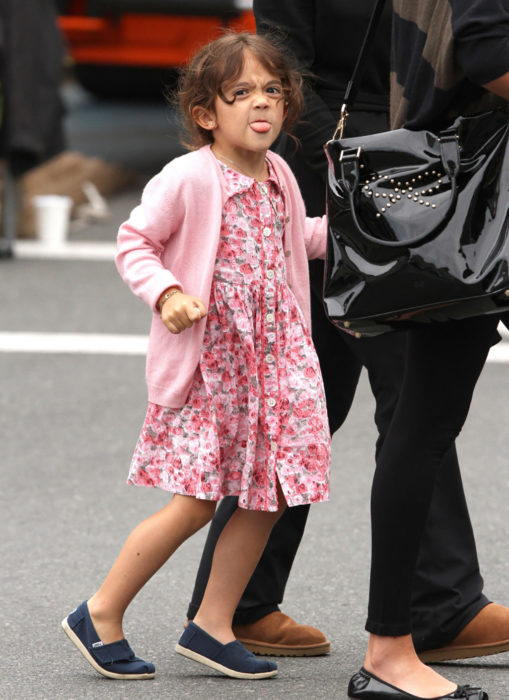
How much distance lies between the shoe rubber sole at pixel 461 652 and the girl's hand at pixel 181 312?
940mm

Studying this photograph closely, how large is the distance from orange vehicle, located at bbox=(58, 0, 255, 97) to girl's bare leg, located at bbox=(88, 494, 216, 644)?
24.7 feet

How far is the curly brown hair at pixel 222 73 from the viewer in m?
2.83

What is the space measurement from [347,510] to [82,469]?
0.94m

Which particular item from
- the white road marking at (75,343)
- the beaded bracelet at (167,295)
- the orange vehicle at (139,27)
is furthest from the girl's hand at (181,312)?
the orange vehicle at (139,27)

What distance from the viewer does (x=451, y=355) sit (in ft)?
8.65

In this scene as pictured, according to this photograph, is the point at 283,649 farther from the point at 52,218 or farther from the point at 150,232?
the point at 52,218

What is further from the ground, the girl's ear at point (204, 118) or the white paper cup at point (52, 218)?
the girl's ear at point (204, 118)

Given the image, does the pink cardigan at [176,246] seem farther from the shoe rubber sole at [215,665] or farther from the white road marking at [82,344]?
the white road marking at [82,344]

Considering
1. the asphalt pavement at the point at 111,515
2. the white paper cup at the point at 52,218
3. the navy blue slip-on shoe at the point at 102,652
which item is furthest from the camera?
the white paper cup at the point at 52,218

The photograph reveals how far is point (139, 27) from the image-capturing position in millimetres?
10594

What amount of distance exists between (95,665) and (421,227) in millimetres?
1144

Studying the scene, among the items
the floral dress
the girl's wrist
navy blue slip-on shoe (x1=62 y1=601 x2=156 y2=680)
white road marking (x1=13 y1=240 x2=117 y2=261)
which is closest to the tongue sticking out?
the floral dress

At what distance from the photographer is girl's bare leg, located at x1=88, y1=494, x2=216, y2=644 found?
2.83 metres

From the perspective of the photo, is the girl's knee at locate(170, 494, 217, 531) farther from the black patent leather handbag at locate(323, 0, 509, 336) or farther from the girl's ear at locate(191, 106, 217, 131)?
the girl's ear at locate(191, 106, 217, 131)
